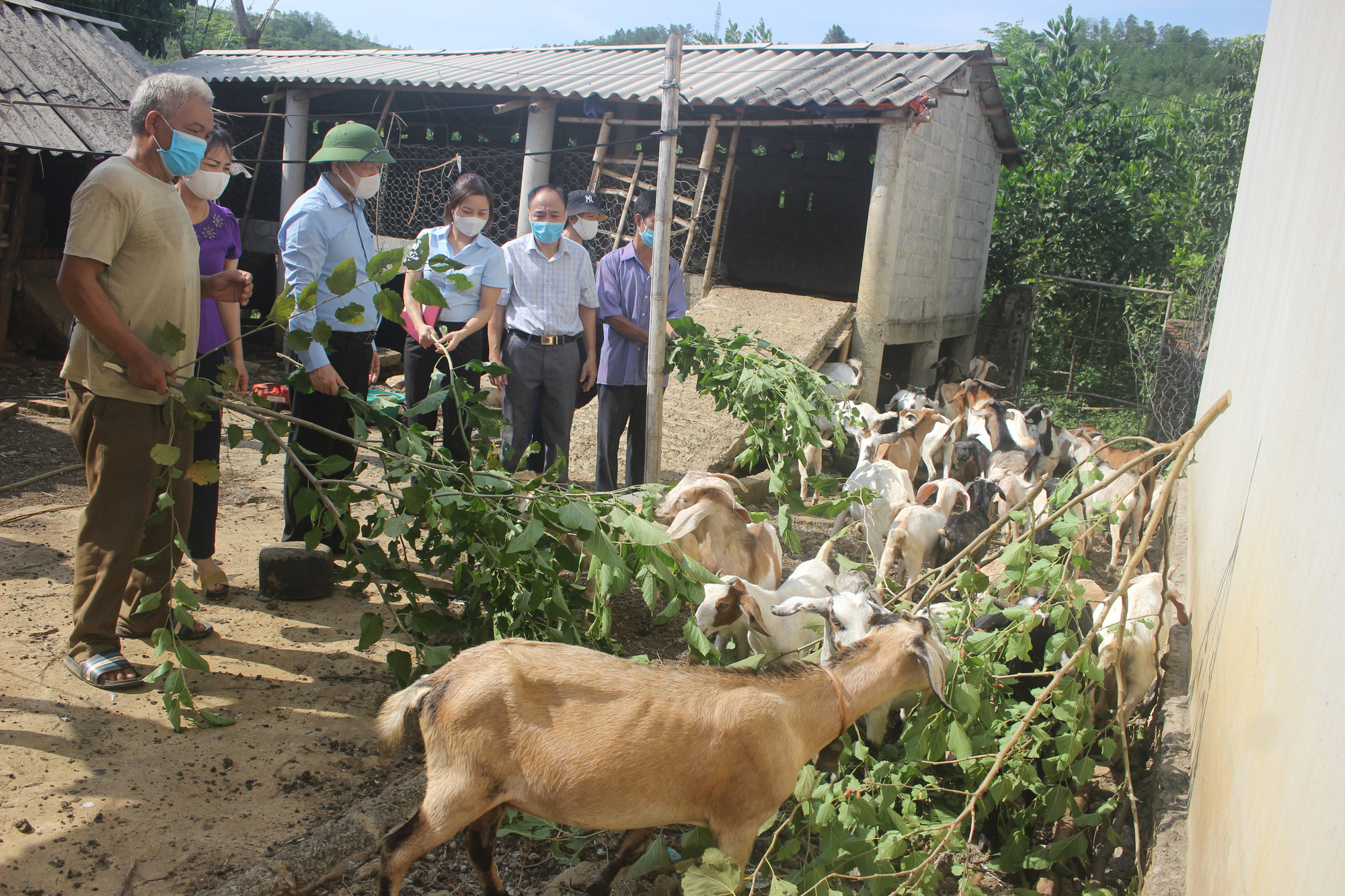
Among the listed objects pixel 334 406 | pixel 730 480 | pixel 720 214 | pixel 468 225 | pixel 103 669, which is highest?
pixel 720 214

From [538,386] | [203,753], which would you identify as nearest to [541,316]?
[538,386]

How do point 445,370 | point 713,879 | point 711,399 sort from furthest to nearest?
point 711,399 < point 445,370 < point 713,879

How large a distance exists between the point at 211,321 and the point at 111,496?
121 centimetres

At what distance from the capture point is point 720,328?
9.37 m

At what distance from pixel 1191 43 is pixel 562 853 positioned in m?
64.8

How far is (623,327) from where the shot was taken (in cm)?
581

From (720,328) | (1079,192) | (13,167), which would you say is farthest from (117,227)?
(1079,192)

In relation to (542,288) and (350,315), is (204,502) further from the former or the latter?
(542,288)

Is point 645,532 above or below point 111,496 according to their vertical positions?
above

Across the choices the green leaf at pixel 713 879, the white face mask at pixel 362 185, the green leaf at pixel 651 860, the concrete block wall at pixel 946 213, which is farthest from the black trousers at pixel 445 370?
the concrete block wall at pixel 946 213

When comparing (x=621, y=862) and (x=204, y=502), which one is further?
(x=204, y=502)

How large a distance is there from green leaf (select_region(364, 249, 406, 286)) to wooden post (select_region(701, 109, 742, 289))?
732 centimetres

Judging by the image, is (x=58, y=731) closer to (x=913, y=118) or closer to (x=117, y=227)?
(x=117, y=227)

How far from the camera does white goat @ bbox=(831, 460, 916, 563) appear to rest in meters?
6.04
